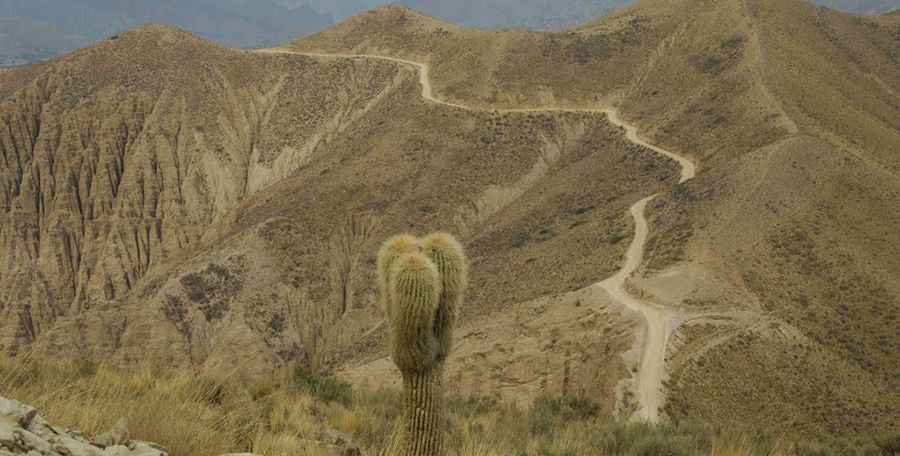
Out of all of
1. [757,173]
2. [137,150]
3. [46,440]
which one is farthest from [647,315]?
[137,150]

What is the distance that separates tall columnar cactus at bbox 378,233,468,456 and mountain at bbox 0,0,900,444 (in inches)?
311

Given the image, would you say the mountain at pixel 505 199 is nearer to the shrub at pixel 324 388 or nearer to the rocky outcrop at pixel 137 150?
the rocky outcrop at pixel 137 150

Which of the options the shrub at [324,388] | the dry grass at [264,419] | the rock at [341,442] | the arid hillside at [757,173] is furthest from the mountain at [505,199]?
the rock at [341,442]

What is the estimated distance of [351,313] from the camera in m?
49.5

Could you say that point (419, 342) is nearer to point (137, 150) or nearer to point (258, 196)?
point (258, 196)

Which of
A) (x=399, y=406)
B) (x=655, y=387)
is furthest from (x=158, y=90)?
(x=399, y=406)

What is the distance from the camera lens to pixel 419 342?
8.78 metres

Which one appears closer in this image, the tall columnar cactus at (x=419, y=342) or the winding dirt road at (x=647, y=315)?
the tall columnar cactus at (x=419, y=342)

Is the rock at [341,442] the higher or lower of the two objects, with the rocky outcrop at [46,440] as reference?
lower

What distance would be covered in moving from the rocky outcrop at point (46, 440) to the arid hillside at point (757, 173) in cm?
2065

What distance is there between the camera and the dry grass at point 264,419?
7.41m

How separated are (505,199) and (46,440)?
171ft

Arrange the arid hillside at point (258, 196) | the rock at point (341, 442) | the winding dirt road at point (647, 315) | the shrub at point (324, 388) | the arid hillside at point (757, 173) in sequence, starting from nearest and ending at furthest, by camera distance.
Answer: the rock at point (341, 442)
the shrub at point (324, 388)
the winding dirt road at point (647, 315)
the arid hillside at point (757, 173)
the arid hillside at point (258, 196)

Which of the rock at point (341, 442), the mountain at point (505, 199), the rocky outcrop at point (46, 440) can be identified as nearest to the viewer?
the rocky outcrop at point (46, 440)
